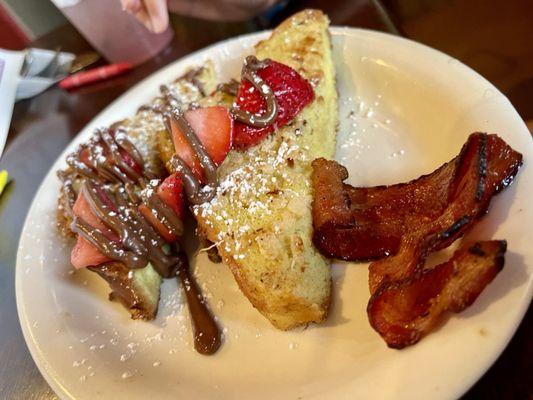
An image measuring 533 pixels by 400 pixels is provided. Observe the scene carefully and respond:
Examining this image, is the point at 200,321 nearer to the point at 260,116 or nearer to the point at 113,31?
the point at 260,116

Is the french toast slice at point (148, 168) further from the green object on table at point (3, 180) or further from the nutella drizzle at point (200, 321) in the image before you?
the green object on table at point (3, 180)

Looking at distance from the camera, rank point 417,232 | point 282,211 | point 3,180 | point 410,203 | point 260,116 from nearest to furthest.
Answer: point 417,232 < point 410,203 < point 282,211 < point 260,116 < point 3,180

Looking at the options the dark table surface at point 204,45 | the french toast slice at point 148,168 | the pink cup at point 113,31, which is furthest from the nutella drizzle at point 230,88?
the pink cup at point 113,31

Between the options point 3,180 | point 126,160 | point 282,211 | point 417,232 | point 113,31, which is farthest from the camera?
point 113,31

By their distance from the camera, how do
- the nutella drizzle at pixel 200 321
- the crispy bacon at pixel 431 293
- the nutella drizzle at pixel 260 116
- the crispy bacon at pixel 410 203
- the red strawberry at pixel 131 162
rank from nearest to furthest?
the crispy bacon at pixel 431 293 < the crispy bacon at pixel 410 203 < the nutella drizzle at pixel 200 321 < the nutella drizzle at pixel 260 116 < the red strawberry at pixel 131 162

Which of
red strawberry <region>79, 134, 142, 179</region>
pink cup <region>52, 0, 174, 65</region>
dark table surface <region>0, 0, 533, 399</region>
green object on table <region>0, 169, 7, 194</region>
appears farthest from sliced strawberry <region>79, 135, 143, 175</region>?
pink cup <region>52, 0, 174, 65</region>

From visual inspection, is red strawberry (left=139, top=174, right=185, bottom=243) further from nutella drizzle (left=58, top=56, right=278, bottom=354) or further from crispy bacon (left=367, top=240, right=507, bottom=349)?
crispy bacon (left=367, top=240, right=507, bottom=349)

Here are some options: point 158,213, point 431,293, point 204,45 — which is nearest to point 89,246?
point 158,213
